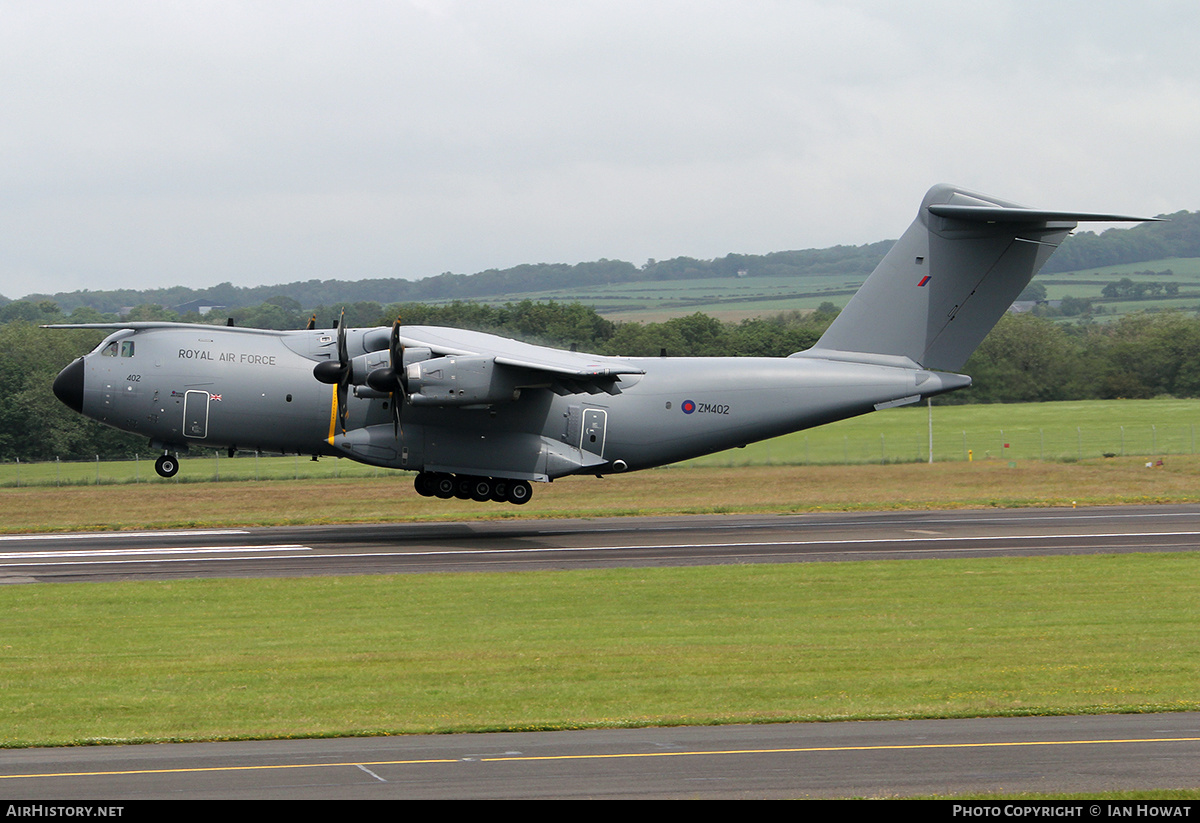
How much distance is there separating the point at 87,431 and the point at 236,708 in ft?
166

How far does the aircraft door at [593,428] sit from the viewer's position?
32094 mm

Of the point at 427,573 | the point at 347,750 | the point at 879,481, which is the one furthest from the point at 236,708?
the point at 879,481

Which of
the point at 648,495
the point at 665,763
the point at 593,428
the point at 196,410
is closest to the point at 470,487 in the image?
the point at 593,428

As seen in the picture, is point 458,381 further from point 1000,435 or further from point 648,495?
point 1000,435

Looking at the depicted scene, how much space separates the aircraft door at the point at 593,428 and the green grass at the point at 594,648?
7.30 meters

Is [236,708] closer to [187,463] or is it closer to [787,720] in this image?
[787,720]

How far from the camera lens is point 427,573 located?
25.6 metres

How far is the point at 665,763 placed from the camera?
37.7 ft

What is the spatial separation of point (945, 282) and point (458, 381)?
1409 centimetres

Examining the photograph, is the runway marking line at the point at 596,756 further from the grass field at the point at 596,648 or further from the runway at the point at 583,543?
the runway at the point at 583,543

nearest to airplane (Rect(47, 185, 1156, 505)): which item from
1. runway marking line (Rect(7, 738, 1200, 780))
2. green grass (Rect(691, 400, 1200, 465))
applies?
green grass (Rect(691, 400, 1200, 465))

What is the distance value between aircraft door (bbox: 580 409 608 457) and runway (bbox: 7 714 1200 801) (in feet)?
62.9

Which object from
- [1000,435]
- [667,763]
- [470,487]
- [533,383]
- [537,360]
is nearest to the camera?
[667,763]

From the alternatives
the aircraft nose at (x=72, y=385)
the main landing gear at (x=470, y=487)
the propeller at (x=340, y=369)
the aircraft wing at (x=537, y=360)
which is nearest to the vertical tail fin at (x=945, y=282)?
the aircraft wing at (x=537, y=360)
